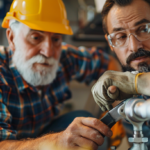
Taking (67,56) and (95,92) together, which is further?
(67,56)

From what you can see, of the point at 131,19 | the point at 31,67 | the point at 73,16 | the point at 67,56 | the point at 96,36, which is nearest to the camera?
the point at 131,19

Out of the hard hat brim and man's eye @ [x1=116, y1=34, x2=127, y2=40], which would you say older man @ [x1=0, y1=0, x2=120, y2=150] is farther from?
man's eye @ [x1=116, y1=34, x2=127, y2=40]

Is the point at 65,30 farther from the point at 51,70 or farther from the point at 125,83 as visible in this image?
the point at 125,83

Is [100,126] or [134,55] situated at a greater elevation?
[134,55]

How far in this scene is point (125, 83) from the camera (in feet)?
2.12

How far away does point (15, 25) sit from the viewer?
3.69ft

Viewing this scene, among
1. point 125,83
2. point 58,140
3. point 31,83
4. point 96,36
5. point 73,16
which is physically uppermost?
point 73,16

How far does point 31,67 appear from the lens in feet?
3.68

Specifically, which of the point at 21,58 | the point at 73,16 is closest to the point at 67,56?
the point at 21,58

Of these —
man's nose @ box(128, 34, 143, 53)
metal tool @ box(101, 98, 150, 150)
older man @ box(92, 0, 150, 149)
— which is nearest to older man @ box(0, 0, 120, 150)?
older man @ box(92, 0, 150, 149)

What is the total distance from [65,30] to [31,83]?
16.2 inches

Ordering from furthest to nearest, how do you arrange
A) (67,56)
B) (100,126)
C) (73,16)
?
(73,16) → (67,56) → (100,126)

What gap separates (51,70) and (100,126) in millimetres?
640

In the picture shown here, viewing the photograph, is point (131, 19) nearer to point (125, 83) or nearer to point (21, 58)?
point (125, 83)
